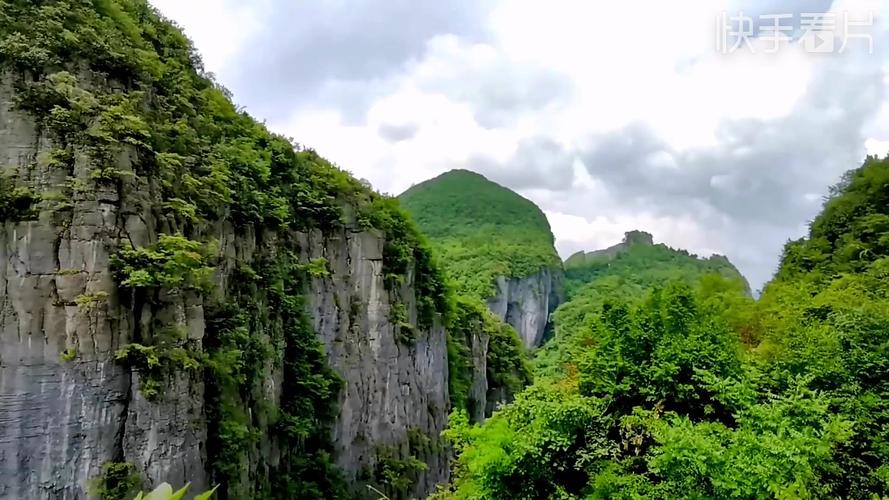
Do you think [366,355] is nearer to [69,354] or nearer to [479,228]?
[69,354]

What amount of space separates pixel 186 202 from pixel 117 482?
466cm

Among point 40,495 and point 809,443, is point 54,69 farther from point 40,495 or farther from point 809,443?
point 809,443

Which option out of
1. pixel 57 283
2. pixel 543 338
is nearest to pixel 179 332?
pixel 57 283

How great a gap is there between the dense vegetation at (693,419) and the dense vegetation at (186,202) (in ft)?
16.1

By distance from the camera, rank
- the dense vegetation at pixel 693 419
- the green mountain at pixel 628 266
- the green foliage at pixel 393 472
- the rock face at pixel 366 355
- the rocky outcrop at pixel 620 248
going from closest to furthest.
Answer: the dense vegetation at pixel 693 419, the rock face at pixel 366 355, the green foliage at pixel 393 472, the green mountain at pixel 628 266, the rocky outcrop at pixel 620 248

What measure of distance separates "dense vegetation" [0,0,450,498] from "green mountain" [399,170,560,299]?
34.5 metres

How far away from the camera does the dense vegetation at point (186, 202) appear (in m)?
8.88

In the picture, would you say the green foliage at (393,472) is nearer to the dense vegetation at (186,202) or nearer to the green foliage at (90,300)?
the dense vegetation at (186,202)

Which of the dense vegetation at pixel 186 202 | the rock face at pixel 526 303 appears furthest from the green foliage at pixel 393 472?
the rock face at pixel 526 303

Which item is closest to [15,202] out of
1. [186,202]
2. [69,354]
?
[69,354]

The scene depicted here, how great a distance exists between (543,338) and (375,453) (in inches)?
1940

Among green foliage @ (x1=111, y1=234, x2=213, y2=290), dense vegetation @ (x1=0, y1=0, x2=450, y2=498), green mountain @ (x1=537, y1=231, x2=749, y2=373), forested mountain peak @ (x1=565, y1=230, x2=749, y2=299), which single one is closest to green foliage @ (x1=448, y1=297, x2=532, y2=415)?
dense vegetation @ (x1=0, y1=0, x2=450, y2=498)

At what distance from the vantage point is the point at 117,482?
8523 mm

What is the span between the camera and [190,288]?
10016 millimetres
